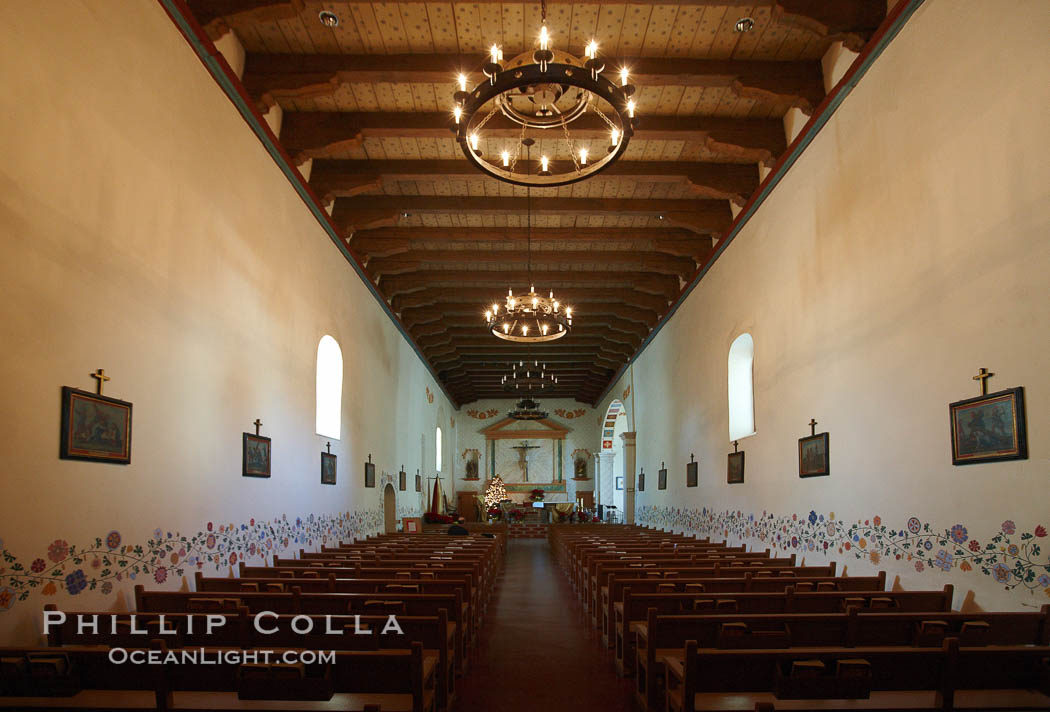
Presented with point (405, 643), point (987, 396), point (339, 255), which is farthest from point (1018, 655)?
point (339, 255)

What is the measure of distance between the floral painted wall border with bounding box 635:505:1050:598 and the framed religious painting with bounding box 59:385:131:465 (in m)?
6.36

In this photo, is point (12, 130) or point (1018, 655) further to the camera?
point (12, 130)

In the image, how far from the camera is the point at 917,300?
608 centimetres

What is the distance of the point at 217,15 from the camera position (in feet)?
22.8

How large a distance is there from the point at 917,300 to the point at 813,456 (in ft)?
8.69

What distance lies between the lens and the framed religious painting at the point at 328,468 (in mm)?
10836

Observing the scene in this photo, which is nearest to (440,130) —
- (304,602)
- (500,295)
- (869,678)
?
(304,602)

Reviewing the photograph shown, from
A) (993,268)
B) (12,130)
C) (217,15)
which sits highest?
(217,15)

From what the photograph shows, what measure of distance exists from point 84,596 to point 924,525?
6421 mm

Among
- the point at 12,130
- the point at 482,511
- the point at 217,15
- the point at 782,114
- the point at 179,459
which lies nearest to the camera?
the point at 12,130

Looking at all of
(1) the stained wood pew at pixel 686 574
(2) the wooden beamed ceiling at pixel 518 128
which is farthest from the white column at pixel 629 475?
(1) the stained wood pew at pixel 686 574

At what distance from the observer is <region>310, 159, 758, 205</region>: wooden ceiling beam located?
10.6 meters

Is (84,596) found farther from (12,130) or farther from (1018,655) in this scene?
(1018,655)

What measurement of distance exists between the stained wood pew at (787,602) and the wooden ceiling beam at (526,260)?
31.1 feet
